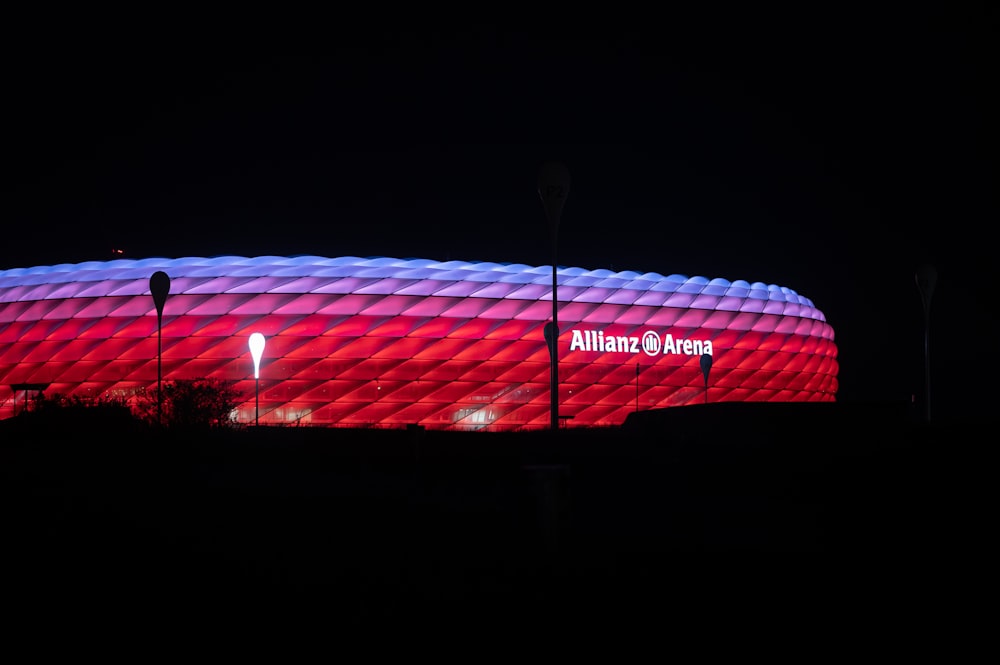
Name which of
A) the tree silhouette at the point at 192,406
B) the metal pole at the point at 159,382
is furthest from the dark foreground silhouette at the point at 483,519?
the tree silhouette at the point at 192,406

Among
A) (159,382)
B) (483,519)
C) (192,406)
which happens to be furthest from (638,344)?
(483,519)

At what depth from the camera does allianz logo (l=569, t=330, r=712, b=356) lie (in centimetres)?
4416

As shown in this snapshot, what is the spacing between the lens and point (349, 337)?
136 ft

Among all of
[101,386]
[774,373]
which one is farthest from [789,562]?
[774,373]

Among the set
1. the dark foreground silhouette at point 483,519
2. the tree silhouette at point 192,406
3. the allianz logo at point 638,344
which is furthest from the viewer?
the allianz logo at point 638,344

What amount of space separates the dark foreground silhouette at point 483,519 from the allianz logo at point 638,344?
23549 millimetres

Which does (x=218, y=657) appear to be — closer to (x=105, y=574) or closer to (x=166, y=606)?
(x=166, y=606)

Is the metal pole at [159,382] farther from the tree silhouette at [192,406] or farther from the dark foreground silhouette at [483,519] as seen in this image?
the dark foreground silhouette at [483,519]

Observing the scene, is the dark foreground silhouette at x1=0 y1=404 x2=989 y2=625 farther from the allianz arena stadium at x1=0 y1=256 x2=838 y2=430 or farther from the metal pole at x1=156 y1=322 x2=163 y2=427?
the allianz arena stadium at x1=0 y1=256 x2=838 y2=430

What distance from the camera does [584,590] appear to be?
768 centimetres

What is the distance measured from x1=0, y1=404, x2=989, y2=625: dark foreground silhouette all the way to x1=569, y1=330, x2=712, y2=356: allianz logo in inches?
927

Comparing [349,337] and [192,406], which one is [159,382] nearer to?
[192,406]

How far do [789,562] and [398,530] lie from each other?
371 cm

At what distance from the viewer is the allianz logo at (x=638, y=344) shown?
4416 cm
